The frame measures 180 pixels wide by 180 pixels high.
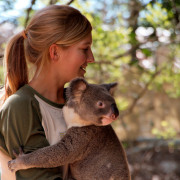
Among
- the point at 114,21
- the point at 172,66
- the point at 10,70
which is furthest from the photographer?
the point at 114,21

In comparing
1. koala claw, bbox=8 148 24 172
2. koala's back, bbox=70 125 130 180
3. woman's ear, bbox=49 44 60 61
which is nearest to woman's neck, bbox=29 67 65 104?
woman's ear, bbox=49 44 60 61

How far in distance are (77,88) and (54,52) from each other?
24cm

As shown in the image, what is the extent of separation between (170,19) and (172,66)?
826mm

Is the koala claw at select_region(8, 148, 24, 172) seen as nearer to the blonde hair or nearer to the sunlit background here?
the blonde hair

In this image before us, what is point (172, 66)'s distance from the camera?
175 inches

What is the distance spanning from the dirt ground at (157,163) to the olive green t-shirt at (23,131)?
12.8 feet

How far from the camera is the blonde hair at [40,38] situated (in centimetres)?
166

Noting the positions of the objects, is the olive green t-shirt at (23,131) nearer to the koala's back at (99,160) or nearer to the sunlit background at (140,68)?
the koala's back at (99,160)

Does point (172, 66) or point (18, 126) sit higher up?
point (18, 126)

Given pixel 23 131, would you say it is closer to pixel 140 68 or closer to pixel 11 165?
pixel 11 165

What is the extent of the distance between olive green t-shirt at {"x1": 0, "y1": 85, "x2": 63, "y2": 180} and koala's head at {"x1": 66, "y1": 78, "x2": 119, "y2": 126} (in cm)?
22

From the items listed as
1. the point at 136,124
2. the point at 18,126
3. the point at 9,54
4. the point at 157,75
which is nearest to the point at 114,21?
the point at 157,75

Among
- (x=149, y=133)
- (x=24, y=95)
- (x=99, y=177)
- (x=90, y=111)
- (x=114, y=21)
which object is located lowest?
(x=149, y=133)

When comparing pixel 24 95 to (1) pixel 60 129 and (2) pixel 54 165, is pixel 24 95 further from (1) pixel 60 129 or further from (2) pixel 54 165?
(2) pixel 54 165
